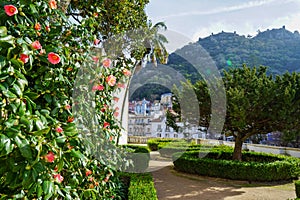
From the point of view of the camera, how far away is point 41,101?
158 centimetres

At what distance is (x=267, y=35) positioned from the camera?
40062 millimetres

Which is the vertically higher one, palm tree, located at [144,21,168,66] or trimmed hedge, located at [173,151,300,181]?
palm tree, located at [144,21,168,66]

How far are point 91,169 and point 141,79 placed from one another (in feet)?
21.7

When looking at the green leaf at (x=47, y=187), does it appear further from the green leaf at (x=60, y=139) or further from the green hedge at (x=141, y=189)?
the green hedge at (x=141, y=189)

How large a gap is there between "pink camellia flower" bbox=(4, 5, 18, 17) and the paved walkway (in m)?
4.88

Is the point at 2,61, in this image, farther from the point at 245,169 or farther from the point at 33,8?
the point at 245,169

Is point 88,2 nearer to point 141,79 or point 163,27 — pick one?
point 141,79

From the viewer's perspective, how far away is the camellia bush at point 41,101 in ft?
3.78

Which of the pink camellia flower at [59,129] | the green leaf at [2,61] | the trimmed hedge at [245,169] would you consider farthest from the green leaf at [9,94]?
the trimmed hedge at [245,169]

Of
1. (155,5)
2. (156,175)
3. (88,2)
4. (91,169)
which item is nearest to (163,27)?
(155,5)

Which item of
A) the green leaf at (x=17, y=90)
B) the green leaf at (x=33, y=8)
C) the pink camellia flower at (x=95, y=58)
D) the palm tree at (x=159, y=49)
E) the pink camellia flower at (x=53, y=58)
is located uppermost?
the palm tree at (x=159, y=49)

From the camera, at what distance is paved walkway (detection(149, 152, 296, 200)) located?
18.5 feet

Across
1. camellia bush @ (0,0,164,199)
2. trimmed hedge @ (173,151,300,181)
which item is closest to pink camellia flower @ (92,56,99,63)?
camellia bush @ (0,0,164,199)

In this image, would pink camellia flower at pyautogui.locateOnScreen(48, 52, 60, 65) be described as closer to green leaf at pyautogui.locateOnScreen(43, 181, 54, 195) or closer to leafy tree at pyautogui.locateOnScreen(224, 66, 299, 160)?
green leaf at pyautogui.locateOnScreen(43, 181, 54, 195)
